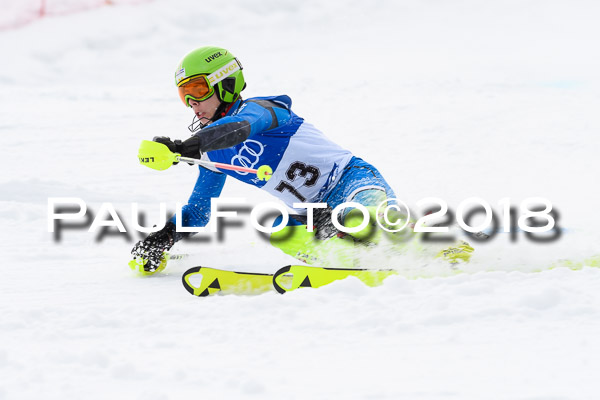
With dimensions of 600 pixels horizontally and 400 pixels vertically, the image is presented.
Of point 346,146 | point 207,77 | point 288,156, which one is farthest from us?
point 346,146

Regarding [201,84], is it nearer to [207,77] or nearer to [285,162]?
[207,77]

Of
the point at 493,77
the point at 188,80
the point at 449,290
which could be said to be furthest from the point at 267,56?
the point at 449,290

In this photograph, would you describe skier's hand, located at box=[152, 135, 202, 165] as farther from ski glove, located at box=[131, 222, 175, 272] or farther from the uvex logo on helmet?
ski glove, located at box=[131, 222, 175, 272]

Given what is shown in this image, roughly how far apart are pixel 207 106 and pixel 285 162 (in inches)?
19.1

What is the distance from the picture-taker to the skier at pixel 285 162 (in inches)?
133

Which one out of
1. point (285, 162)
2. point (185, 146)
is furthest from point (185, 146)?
point (285, 162)

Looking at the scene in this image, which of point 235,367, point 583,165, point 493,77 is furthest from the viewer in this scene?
point 493,77

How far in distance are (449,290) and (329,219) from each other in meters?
1.16

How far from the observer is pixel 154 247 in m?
3.71

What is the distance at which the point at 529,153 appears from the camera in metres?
7.07

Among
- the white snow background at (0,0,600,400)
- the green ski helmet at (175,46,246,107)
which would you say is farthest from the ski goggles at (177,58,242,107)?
the white snow background at (0,0,600,400)

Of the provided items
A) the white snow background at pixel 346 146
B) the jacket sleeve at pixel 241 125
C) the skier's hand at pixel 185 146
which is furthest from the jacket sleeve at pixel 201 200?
the skier's hand at pixel 185 146

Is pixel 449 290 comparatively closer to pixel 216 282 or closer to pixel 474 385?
pixel 474 385

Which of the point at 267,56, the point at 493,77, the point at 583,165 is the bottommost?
the point at 583,165
